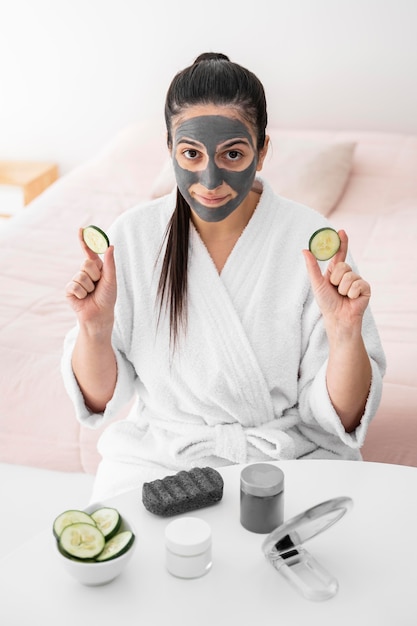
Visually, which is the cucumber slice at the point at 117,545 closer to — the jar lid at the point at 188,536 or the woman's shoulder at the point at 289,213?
the jar lid at the point at 188,536

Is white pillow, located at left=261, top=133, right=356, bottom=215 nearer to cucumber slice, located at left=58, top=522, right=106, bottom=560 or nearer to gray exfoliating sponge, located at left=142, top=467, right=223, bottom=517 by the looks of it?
gray exfoliating sponge, located at left=142, top=467, right=223, bottom=517

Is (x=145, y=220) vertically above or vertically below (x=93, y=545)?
above

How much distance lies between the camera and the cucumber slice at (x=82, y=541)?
0.98 m

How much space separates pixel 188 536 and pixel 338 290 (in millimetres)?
488

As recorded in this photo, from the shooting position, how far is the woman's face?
1.40 m

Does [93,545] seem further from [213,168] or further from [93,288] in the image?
[213,168]

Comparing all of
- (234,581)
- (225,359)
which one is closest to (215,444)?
(225,359)

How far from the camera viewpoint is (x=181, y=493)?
3.72 ft

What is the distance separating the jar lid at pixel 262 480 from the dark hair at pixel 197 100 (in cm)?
43

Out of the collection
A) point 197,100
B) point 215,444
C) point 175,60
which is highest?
point 197,100

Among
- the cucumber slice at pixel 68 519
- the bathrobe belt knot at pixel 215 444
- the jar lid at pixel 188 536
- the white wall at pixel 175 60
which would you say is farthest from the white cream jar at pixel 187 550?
the white wall at pixel 175 60

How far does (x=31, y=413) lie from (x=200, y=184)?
2.57 feet

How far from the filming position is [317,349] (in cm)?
148

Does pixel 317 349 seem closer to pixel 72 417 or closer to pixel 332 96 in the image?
pixel 72 417
